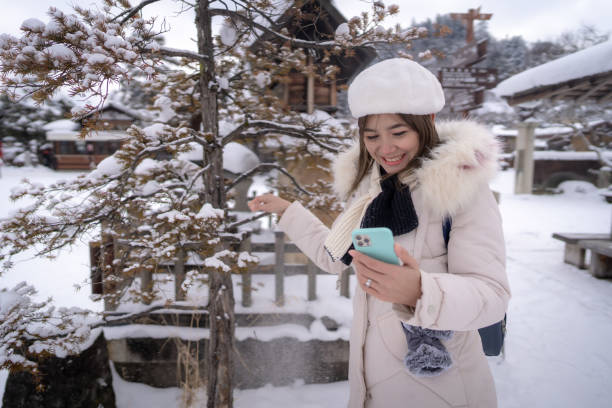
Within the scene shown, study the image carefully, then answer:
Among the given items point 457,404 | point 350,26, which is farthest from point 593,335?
point 350,26

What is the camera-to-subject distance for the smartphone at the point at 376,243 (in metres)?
0.93

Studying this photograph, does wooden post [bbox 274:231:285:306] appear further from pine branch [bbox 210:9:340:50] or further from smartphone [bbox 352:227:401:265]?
smartphone [bbox 352:227:401:265]

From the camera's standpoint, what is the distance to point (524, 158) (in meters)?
14.8

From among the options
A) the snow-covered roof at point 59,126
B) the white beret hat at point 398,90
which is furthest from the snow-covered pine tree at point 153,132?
the snow-covered roof at point 59,126

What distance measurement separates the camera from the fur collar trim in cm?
115

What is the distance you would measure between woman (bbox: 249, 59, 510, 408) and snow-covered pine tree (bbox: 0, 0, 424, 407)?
860mm

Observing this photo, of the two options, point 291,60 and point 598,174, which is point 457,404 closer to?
point 291,60

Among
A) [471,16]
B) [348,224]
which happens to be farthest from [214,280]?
[471,16]

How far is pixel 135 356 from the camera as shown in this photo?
3182 mm

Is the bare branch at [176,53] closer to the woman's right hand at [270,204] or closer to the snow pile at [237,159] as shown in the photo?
the woman's right hand at [270,204]

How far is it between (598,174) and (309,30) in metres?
17.1

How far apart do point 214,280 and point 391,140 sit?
1581mm

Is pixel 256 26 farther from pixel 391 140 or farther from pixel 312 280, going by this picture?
pixel 312 280

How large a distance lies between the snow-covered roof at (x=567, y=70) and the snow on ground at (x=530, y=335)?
3208 mm
